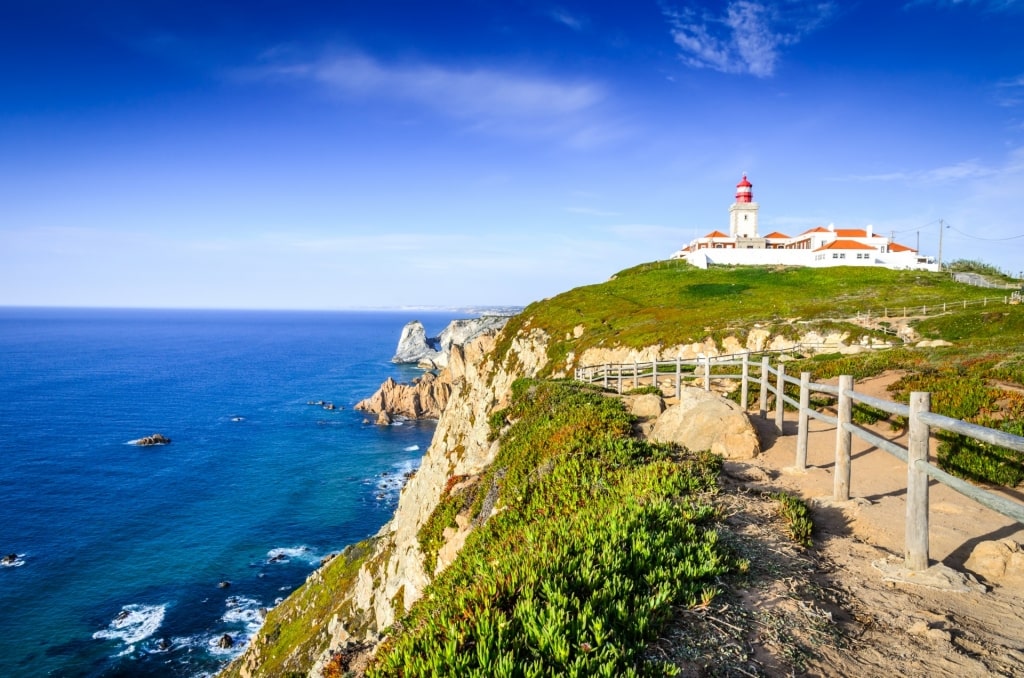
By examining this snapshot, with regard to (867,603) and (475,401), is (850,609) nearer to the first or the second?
(867,603)

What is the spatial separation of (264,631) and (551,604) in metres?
28.9

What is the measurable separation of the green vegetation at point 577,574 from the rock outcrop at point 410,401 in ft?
251

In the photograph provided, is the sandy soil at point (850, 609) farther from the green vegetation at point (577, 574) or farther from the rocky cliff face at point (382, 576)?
the rocky cliff face at point (382, 576)

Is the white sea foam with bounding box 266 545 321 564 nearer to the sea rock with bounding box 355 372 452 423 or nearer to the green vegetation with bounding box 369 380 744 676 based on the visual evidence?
the green vegetation with bounding box 369 380 744 676

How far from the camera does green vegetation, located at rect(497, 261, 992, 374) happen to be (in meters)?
47.1

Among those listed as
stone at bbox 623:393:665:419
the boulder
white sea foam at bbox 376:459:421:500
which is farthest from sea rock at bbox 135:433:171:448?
the boulder

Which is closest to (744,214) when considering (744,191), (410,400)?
(744,191)

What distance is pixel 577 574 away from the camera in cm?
569

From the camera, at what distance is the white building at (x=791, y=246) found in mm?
81000

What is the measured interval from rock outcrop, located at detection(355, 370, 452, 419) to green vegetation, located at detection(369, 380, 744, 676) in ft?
251

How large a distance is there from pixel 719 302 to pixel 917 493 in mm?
59104

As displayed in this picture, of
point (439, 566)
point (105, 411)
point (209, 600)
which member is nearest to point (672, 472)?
point (439, 566)

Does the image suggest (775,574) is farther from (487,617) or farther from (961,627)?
(487,617)

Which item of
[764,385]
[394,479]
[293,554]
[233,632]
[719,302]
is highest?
[719,302]
